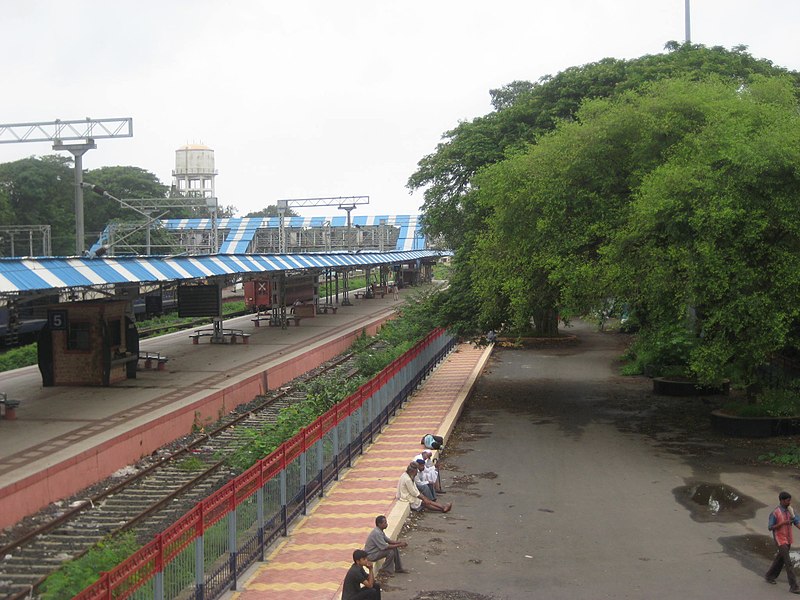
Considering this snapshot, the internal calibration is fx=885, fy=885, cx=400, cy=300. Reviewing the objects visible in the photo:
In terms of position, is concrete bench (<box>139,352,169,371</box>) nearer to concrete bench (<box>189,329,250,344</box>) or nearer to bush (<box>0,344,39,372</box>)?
bush (<box>0,344,39,372</box>)

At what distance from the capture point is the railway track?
39.2 feet

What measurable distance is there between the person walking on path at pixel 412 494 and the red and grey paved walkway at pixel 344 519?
0.44 feet

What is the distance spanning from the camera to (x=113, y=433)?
1777cm

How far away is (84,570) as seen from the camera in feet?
32.4

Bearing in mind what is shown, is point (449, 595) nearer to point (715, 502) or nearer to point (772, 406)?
point (715, 502)

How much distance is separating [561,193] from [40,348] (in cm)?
1449

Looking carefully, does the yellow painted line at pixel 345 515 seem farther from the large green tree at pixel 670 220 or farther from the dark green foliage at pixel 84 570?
the large green tree at pixel 670 220

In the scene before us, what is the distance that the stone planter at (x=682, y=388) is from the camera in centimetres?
2353

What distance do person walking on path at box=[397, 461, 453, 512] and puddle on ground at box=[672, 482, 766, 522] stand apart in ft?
12.8

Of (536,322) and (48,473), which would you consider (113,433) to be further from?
(536,322)

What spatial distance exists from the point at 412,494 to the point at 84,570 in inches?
194

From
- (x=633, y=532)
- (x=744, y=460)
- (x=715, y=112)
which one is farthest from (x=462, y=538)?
(x=715, y=112)

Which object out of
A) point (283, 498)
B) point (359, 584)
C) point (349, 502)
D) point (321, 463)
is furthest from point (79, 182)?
point (359, 584)

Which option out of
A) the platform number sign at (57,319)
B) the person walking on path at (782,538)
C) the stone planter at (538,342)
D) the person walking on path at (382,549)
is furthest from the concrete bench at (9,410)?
the stone planter at (538,342)
